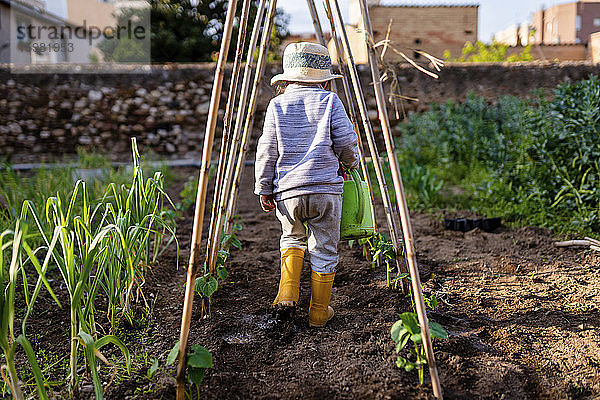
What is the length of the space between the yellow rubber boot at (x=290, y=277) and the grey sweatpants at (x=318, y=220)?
0.27 feet

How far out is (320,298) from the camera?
6.64ft

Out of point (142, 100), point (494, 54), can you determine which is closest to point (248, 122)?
point (142, 100)

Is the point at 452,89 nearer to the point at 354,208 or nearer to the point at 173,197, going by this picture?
the point at 173,197

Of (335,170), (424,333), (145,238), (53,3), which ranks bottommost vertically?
(424,333)

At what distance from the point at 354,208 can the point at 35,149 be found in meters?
6.39

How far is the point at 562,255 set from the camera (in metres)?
2.89

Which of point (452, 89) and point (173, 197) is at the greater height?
point (452, 89)

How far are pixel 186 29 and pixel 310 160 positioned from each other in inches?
509

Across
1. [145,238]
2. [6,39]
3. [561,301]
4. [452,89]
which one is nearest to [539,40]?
[452,89]

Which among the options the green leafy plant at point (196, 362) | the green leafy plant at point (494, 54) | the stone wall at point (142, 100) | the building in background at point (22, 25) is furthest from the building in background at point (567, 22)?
the building in background at point (22, 25)

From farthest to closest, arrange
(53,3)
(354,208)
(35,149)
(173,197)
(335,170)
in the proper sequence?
(53,3), (35,149), (173,197), (354,208), (335,170)

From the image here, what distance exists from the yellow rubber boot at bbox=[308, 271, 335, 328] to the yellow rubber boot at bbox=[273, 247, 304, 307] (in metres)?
0.09

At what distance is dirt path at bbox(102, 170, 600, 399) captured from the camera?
1603 millimetres

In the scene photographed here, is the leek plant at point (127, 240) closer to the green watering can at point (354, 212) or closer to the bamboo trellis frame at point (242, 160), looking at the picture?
the bamboo trellis frame at point (242, 160)
